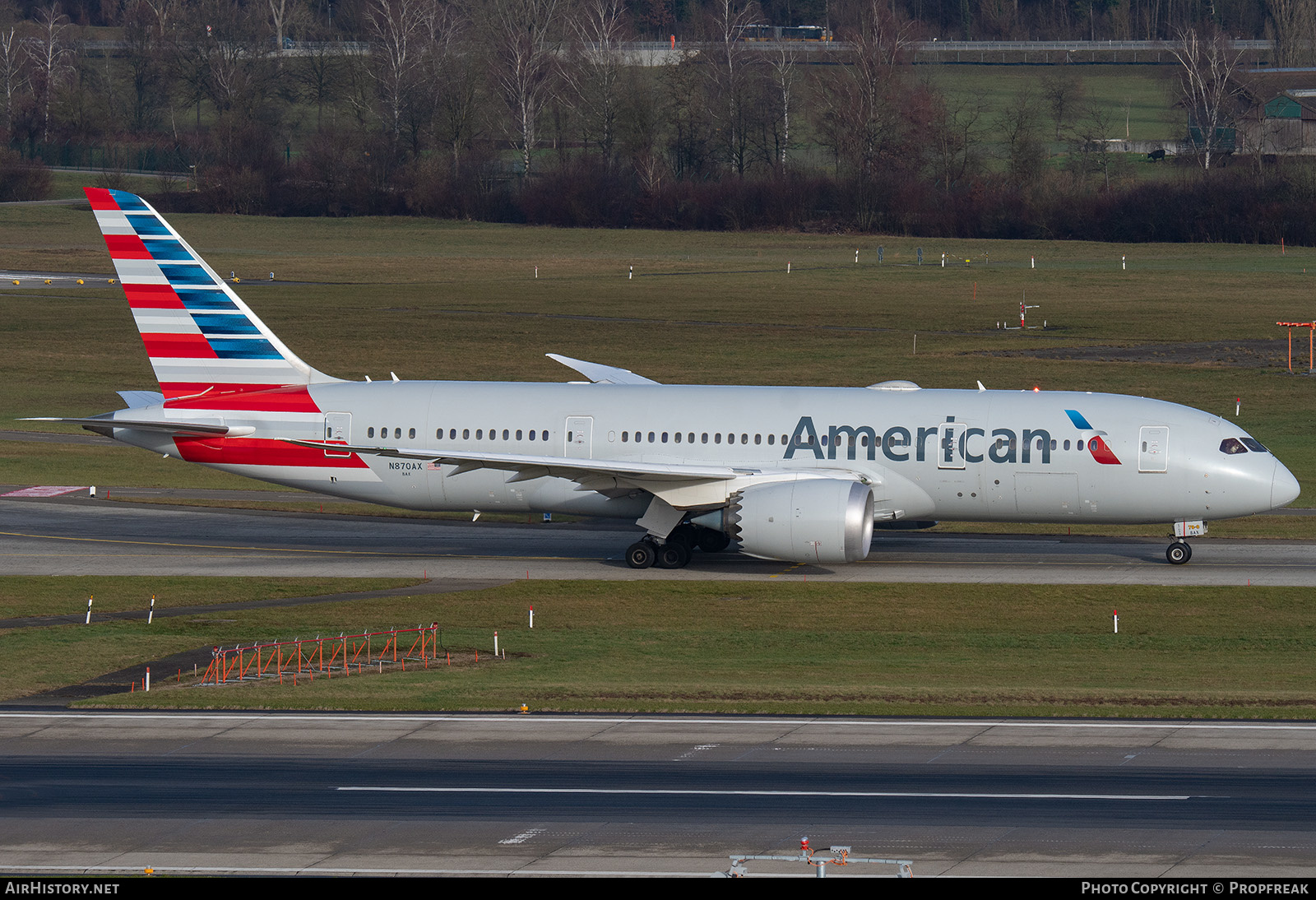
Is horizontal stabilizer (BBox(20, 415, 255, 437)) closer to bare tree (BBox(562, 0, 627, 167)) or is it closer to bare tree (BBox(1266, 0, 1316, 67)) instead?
bare tree (BBox(562, 0, 627, 167))

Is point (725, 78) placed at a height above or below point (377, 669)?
above

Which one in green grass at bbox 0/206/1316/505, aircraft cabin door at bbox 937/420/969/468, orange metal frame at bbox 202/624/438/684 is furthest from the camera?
green grass at bbox 0/206/1316/505

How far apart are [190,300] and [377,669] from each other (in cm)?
1696

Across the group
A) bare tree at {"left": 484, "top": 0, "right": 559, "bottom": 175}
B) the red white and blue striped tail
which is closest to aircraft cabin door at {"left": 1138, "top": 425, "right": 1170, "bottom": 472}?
the red white and blue striped tail

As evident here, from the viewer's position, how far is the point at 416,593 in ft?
126

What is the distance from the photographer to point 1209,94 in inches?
6378

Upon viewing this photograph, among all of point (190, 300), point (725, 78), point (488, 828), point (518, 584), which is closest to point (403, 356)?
point (190, 300)

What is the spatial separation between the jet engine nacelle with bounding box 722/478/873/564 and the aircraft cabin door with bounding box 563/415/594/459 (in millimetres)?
4952

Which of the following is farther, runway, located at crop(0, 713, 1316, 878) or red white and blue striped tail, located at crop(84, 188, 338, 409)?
red white and blue striped tail, located at crop(84, 188, 338, 409)

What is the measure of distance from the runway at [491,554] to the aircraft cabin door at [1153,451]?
2.76 m

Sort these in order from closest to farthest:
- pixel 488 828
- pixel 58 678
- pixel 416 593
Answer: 1. pixel 488 828
2. pixel 58 678
3. pixel 416 593

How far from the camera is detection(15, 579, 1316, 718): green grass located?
91.7 feet

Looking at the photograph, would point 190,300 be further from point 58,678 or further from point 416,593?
point 58,678

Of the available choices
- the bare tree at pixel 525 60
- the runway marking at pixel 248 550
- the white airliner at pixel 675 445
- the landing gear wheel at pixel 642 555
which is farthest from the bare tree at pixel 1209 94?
the runway marking at pixel 248 550
